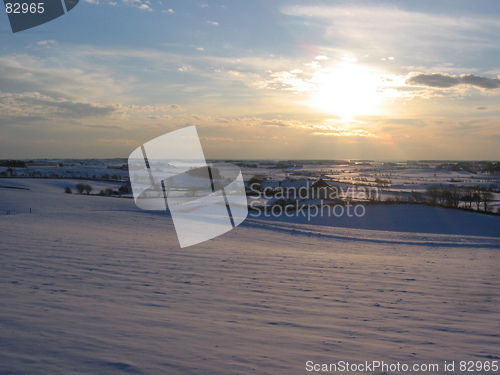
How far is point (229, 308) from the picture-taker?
265 inches

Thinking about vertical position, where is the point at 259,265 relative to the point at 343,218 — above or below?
above

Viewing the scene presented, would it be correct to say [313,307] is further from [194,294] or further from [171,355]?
[171,355]

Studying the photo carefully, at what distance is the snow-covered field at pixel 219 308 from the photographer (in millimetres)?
4660

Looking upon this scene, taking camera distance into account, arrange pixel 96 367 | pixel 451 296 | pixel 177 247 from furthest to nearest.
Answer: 1. pixel 177 247
2. pixel 451 296
3. pixel 96 367

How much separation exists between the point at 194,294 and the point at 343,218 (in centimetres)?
2785

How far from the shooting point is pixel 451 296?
838cm

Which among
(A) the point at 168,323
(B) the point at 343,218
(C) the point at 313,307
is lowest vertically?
(B) the point at 343,218

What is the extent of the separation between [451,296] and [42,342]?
26.4 ft

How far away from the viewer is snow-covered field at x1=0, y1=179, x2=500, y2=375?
4660 millimetres

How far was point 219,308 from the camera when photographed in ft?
22.0

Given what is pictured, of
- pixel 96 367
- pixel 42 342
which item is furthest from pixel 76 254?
pixel 96 367

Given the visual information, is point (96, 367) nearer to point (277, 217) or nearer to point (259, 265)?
point (259, 265)

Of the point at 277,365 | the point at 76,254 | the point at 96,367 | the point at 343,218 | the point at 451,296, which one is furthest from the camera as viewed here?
the point at 343,218

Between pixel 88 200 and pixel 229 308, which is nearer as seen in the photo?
pixel 229 308
